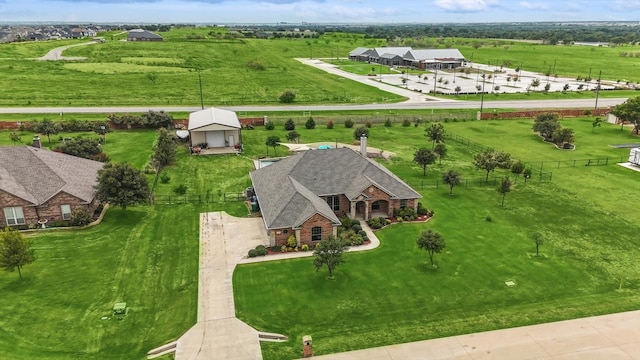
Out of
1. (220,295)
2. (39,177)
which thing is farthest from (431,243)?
(39,177)

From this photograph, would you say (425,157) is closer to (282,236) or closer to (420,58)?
(282,236)

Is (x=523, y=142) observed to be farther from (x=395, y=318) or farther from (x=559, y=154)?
(x=395, y=318)

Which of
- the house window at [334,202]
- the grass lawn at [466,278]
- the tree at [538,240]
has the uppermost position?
the house window at [334,202]

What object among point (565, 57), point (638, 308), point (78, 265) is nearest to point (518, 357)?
point (638, 308)

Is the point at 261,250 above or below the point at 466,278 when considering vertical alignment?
above

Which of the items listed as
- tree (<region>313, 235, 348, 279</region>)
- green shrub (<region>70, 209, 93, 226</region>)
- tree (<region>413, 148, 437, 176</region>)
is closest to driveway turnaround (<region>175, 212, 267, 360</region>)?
tree (<region>313, 235, 348, 279</region>)

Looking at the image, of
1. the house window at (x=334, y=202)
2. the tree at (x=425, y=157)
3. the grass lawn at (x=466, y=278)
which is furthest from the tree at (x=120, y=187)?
the tree at (x=425, y=157)

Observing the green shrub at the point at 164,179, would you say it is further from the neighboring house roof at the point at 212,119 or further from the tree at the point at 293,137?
the tree at the point at 293,137

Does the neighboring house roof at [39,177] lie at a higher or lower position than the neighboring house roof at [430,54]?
lower
